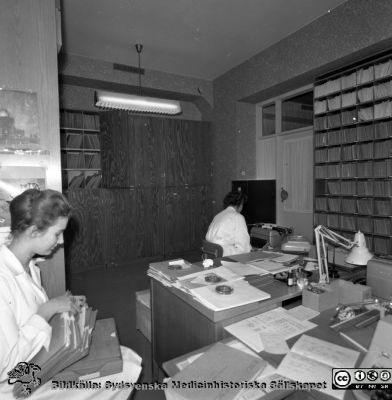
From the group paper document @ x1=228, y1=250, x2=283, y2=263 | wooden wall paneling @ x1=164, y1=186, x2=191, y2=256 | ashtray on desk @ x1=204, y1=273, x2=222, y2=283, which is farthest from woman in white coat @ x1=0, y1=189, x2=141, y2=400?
wooden wall paneling @ x1=164, y1=186, x2=191, y2=256

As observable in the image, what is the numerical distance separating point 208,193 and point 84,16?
131 inches

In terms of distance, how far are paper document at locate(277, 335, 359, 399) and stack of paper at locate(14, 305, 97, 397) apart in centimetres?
77

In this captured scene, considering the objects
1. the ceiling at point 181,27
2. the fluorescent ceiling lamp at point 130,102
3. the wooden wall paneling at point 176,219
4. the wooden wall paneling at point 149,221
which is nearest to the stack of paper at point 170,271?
the fluorescent ceiling lamp at point 130,102

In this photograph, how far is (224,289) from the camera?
1429 mm

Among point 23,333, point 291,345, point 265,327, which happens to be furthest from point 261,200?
point 23,333

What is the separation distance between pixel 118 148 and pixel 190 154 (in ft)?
4.28

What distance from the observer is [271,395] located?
875mm

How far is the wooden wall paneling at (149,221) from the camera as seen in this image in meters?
4.88

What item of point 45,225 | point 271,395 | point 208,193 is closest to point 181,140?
point 208,193

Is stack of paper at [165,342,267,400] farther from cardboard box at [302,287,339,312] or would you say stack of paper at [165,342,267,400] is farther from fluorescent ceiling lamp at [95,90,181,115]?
fluorescent ceiling lamp at [95,90,181,115]

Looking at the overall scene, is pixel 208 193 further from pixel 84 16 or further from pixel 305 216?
Answer: pixel 84 16

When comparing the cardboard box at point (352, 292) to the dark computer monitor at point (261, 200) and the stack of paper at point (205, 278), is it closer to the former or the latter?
the stack of paper at point (205, 278)

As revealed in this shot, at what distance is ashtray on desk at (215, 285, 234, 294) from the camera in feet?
4.63

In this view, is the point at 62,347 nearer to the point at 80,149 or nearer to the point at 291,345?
the point at 291,345
